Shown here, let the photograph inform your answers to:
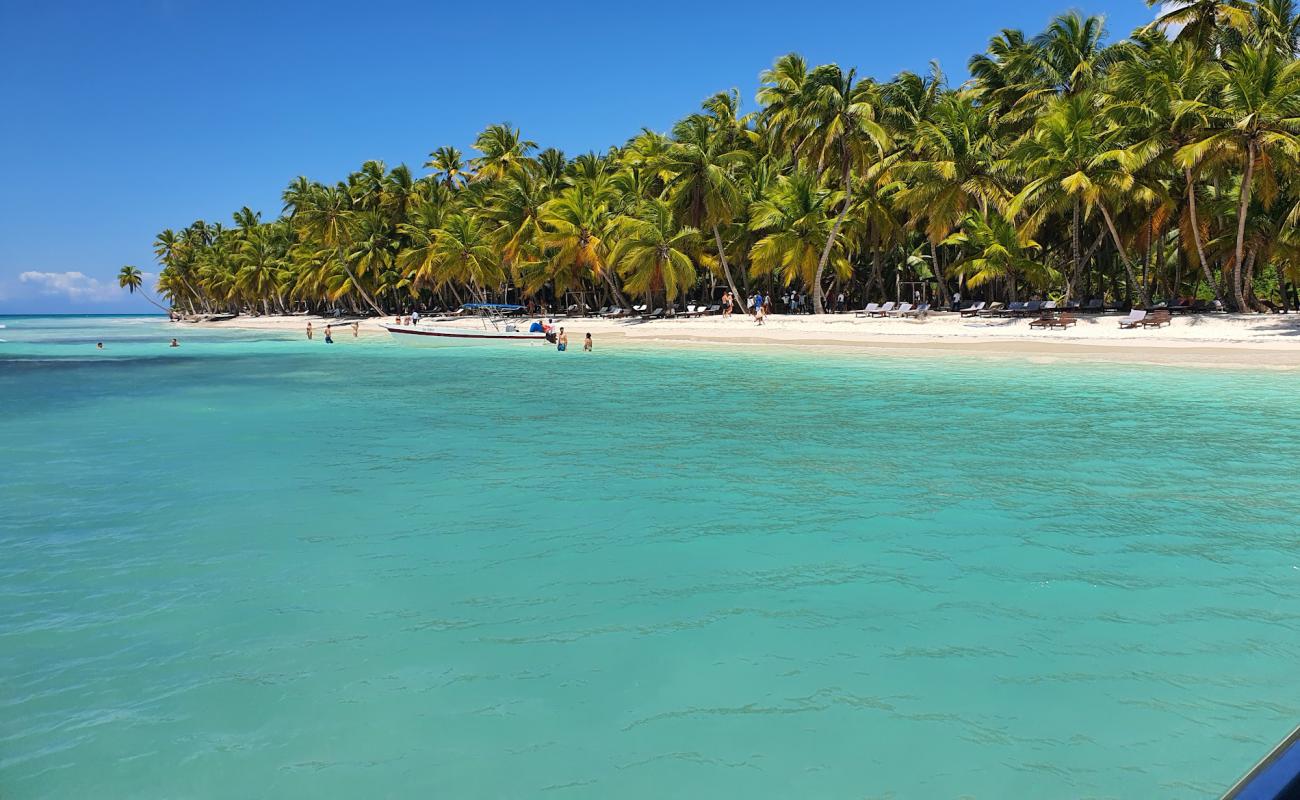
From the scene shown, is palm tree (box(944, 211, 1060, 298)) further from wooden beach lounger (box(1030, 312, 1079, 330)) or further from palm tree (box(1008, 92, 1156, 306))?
wooden beach lounger (box(1030, 312, 1079, 330))

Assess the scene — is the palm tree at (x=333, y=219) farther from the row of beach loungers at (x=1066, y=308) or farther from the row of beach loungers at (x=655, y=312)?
the row of beach loungers at (x=1066, y=308)

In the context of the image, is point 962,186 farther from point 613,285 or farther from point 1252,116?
point 613,285

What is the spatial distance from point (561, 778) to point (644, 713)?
2.36 ft

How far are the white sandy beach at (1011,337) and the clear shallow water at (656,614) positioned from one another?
13.4 meters

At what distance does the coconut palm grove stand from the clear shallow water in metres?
19.3

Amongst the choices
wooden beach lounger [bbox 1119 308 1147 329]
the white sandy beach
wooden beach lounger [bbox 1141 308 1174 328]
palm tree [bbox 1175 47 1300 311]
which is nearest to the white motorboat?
the white sandy beach

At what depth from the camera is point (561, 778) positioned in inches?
163

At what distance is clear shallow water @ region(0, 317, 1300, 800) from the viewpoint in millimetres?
4270

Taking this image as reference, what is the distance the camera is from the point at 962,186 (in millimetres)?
36750

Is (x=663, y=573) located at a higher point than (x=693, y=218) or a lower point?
lower

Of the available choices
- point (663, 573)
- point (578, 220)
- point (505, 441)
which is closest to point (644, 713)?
point (663, 573)

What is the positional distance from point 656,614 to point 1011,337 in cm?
2881

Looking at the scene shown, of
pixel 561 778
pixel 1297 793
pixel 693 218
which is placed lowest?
pixel 561 778

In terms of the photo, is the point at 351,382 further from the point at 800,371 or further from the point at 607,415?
the point at 800,371
